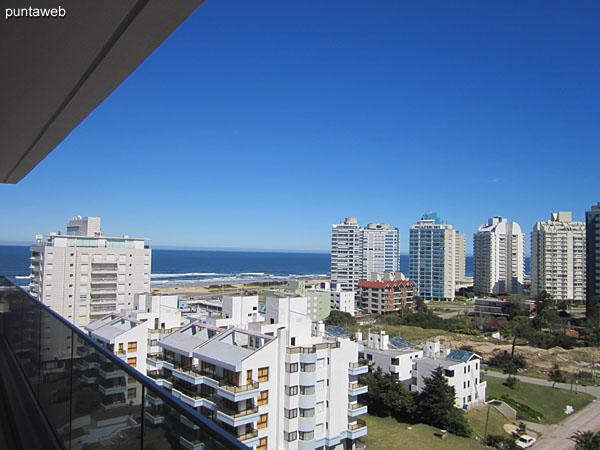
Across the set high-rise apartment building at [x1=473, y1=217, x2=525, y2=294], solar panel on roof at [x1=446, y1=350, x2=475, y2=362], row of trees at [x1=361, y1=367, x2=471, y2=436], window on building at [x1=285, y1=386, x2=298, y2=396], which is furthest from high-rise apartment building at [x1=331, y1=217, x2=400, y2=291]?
window on building at [x1=285, y1=386, x2=298, y2=396]

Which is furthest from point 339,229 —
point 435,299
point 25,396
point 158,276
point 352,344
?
point 25,396

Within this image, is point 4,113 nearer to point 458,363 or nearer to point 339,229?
point 458,363

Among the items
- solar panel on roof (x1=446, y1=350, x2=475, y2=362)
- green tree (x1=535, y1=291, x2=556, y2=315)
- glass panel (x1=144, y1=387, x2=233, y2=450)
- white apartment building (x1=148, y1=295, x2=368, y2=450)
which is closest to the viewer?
glass panel (x1=144, y1=387, x2=233, y2=450)

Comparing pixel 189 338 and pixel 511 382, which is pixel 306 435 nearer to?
pixel 189 338

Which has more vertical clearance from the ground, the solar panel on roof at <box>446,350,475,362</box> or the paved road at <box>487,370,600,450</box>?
the solar panel on roof at <box>446,350,475,362</box>

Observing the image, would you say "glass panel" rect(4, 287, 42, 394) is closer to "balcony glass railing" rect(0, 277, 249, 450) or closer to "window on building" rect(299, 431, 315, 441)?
"balcony glass railing" rect(0, 277, 249, 450)

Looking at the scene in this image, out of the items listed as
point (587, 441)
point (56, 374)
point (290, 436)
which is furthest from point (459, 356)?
point (56, 374)
